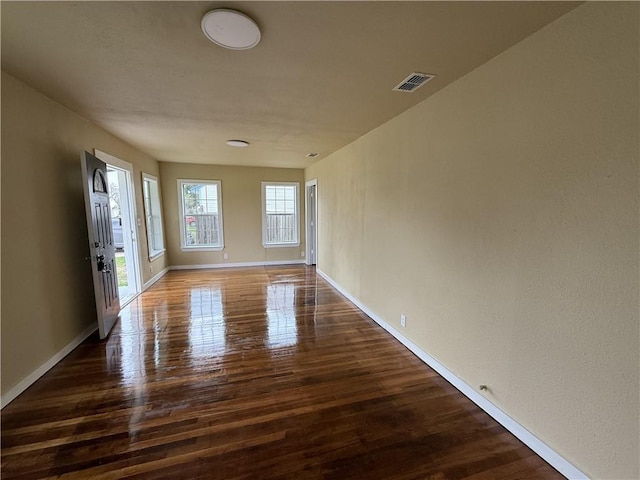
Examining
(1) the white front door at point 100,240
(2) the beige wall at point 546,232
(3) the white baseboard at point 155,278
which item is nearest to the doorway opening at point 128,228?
(3) the white baseboard at point 155,278

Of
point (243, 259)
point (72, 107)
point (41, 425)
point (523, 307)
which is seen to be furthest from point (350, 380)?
point (243, 259)

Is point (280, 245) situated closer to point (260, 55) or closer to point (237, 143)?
point (237, 143)

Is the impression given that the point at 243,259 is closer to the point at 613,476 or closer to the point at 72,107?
the point at 72,107

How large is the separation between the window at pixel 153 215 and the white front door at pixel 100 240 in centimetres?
189

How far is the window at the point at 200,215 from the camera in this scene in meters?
6.24

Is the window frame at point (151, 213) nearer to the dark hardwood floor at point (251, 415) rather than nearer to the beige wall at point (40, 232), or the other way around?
the beige wall at point (40, 232)

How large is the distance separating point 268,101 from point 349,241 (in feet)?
7.97

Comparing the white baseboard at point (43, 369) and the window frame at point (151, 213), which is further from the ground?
the window frame at point (151, 213)

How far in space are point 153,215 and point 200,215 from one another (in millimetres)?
1007

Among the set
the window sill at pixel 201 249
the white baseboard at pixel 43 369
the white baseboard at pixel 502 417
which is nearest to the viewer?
the white baseboard at pixel 502 417

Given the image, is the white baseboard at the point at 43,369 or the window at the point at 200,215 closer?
the white baseboard at the point at 43,369

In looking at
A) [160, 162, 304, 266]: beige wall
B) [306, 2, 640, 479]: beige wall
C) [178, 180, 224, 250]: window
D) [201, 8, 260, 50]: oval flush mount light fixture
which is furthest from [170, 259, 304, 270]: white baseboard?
[201, 8, 260, 50]: oval flush mount light fixture

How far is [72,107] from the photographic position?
273 centimetres

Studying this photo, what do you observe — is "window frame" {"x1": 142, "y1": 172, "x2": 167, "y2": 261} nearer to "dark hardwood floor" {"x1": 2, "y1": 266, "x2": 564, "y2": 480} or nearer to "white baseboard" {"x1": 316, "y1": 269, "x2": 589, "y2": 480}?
"dark hardwood floor" {"x1": 2, "y1": 266, "x2": 564, "y2": 480}
